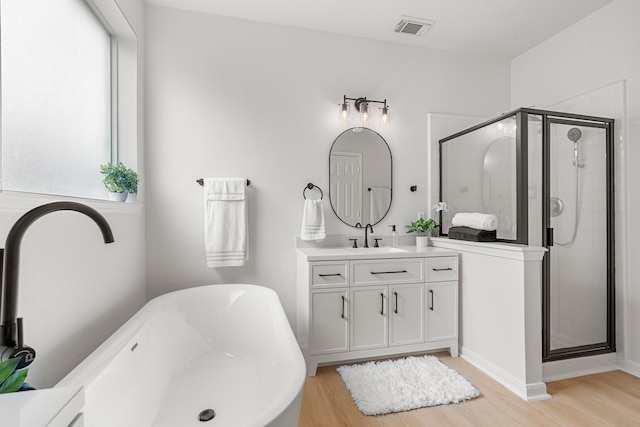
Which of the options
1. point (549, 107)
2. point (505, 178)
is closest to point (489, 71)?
point (549, 107)

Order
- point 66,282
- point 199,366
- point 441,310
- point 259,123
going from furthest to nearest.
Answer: point 259,123
point 441,310
point 199,366
point 66,282

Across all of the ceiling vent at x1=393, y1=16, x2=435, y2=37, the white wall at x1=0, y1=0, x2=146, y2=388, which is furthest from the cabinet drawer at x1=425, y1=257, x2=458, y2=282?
the white wall at x1=0, y1=0, x2=146, y2=388

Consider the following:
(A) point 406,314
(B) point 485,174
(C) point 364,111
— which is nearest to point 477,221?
(B) point 485,174

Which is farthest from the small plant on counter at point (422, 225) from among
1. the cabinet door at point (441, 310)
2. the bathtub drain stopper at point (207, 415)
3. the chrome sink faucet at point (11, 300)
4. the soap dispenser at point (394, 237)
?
the chrome sink faucet at point (11, 300)

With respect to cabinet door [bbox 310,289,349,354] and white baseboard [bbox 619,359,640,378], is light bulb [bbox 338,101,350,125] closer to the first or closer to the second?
cabinet door [bbox 310,289,349,354]

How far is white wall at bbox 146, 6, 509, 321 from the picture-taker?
7.65 ft

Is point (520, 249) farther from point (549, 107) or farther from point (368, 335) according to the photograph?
point (549, 107)

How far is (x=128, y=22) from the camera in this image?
1932 millimetres

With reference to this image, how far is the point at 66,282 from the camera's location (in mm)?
1223

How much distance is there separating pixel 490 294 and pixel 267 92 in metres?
2.28

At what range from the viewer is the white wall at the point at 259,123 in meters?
2.33

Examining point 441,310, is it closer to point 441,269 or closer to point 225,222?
point 441,269

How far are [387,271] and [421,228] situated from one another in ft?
2.02

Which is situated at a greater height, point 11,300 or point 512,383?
point 11,300
